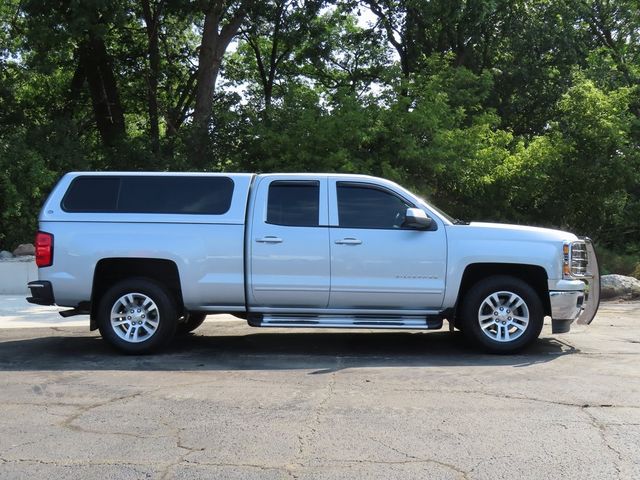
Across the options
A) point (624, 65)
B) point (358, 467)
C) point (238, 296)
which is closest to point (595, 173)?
point (624, 65)

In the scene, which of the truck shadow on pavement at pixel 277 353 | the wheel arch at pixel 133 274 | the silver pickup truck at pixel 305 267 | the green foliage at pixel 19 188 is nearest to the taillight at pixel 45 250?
the silver pickup truck at pixel 305 267

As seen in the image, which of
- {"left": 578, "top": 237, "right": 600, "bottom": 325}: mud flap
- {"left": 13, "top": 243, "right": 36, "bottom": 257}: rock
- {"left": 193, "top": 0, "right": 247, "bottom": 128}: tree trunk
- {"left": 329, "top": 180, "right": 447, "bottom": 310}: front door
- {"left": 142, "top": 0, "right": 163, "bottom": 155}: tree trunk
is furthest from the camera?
{"left": 142, "top": 0, "right": 163, "bottom": 155}: tree trunk

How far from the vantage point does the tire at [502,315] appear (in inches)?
302

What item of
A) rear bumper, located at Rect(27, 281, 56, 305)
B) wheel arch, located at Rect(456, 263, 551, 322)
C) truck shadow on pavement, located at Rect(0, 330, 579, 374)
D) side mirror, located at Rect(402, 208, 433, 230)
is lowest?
truck shadow on pavement, located at Rect(0, 330, 579, 374)

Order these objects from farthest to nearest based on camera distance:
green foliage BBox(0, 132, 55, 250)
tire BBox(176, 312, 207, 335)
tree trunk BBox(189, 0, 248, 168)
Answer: tree trunk BBox(189, 0, 248, 168) → green foliage BBox(0, 132, 55, 250) → tire BBox(176, 312, 207, 335)

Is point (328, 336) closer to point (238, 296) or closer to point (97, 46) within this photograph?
point (238, 296)

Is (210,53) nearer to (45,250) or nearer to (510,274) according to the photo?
(45,250)

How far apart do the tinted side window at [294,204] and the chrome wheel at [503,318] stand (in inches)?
84.2

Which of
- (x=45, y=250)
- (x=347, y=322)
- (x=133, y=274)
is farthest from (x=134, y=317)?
(x=347, y=322)

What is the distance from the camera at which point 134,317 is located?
25.5 feet

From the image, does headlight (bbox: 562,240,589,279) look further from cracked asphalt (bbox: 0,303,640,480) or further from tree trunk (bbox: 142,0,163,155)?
tree trunk (bbox: 142,0,163,155)

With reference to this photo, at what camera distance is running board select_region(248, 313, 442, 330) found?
7.52 metres

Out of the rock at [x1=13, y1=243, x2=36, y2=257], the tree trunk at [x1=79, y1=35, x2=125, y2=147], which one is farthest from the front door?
the tree trunk at [x1=79, y1=35, x2=125, y2=147]

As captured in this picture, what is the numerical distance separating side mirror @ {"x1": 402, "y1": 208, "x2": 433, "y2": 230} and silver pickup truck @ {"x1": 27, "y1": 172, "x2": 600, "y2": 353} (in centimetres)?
2
